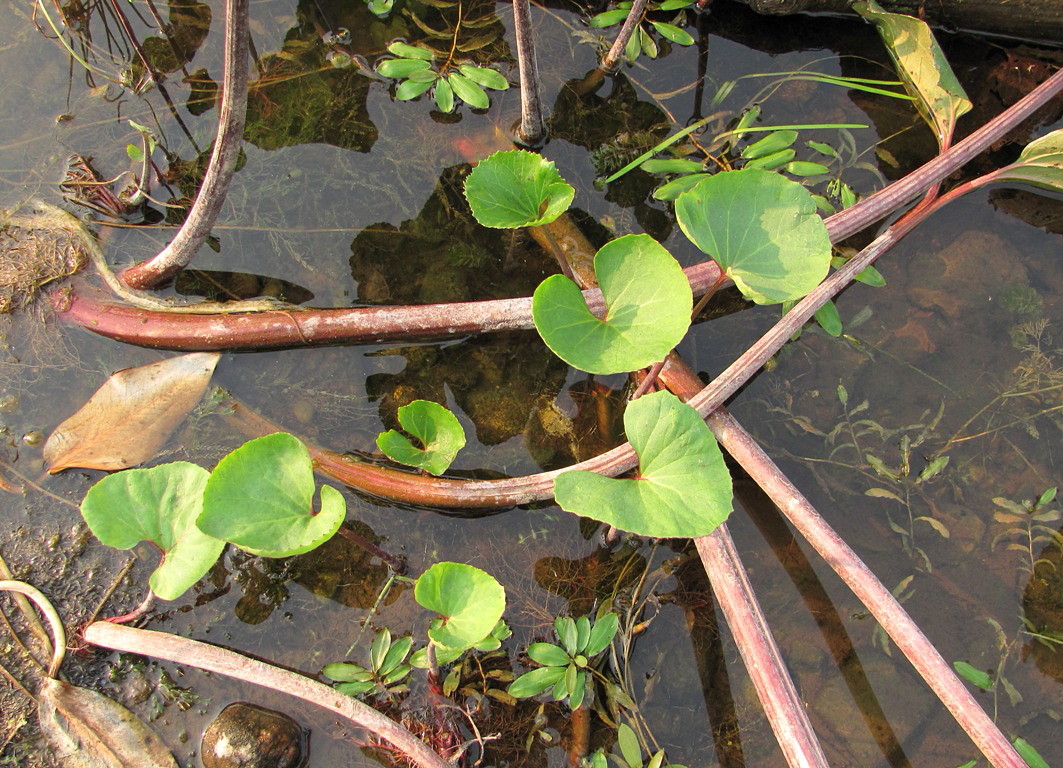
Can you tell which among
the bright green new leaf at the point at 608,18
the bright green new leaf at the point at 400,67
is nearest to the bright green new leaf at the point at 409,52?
the bright green new leaf at the point at 400,67

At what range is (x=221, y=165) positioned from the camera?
2.16 meters

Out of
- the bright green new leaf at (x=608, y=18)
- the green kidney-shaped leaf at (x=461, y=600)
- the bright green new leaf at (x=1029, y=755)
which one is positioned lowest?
the bright green new leaf at (x=1029, y=755)

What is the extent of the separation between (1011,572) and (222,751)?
2659mm

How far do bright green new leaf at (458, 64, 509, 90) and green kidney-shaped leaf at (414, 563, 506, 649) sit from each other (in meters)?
1.79

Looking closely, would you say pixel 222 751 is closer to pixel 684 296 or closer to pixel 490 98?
pixel 684 296

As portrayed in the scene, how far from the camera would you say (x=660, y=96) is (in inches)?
118

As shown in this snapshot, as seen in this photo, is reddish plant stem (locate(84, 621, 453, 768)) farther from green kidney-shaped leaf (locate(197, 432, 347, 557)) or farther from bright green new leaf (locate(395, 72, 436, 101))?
bright green new leaf (locate(395, 72, 436, 101))

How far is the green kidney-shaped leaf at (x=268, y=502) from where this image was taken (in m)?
1.74

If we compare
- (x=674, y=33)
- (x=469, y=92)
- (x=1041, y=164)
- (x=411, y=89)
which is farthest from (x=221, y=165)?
(x=1041, y=164)

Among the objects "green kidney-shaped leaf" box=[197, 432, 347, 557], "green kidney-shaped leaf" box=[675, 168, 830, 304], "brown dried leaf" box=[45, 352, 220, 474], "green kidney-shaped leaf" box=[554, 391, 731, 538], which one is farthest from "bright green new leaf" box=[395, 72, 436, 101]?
"green kidney-shaped leaf" box=[554, 391, 731, 538]

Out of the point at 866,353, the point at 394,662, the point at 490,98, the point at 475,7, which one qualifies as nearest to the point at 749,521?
the point at 866,353

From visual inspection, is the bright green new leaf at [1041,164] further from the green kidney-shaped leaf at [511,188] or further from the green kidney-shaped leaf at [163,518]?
the green kidney-shaped leaf at [163,518]

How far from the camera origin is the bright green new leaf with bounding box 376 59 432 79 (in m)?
2.69

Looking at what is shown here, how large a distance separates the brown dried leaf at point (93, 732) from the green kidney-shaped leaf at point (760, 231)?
2.18m
